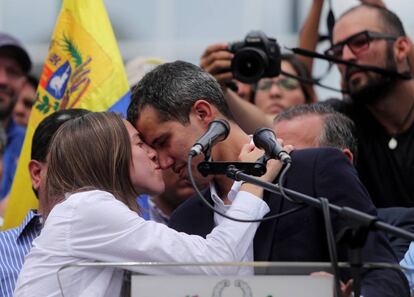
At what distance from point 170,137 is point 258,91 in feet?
6.53

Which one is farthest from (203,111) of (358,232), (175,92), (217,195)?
(358,232)

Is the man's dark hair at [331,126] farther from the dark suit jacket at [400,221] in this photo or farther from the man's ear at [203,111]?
the man's ear at [203,111]

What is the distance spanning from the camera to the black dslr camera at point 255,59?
4.97 meters

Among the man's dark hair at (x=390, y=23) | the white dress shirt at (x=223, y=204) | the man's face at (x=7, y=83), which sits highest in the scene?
the man's dark hair at (x=390, y=23)

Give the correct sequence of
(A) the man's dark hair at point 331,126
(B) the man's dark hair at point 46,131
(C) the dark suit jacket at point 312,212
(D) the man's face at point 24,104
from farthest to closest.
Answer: (D) the man's face at point 24,104, (B) the man's dark hair at point 46,131, (A) the man's dark hair at point 331,126, (C) the dark suit jacket at point 312,212

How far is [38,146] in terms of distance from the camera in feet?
14.8

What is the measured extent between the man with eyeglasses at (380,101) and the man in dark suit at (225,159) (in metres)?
1.24

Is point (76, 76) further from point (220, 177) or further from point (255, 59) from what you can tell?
point (220, 177)

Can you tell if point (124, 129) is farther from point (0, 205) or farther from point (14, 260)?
point (0, 205)

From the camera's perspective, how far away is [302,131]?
14.4 ft

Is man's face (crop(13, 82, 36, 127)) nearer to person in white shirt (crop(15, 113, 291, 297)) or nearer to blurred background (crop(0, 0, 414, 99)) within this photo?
blurred background (crop(0, 0, 414, 99))

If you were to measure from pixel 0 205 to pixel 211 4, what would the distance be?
9.60ft

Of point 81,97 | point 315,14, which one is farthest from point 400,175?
point 81,97

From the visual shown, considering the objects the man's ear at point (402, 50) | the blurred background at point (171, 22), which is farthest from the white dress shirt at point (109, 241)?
the blurred background at point (171, 22)
